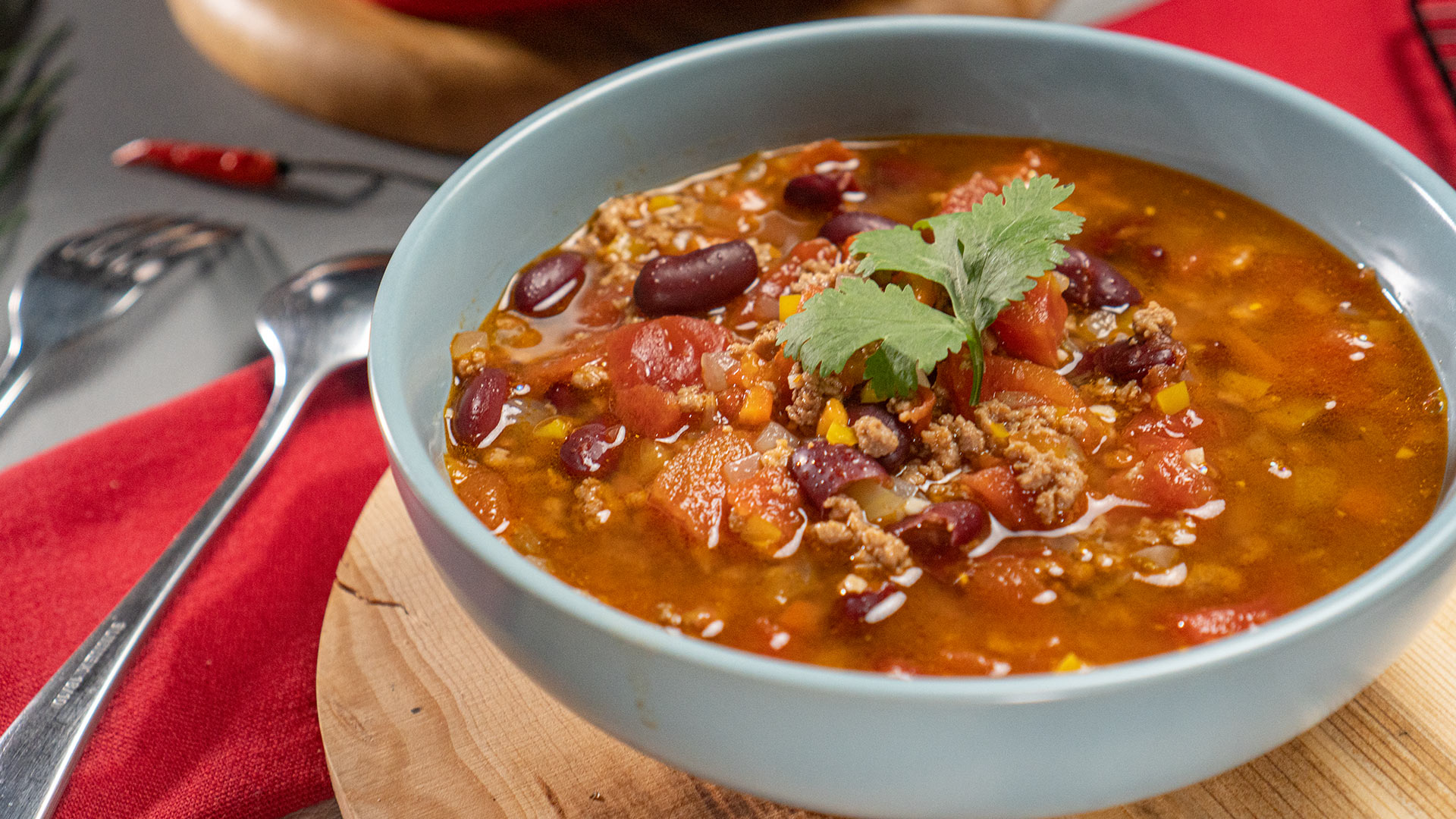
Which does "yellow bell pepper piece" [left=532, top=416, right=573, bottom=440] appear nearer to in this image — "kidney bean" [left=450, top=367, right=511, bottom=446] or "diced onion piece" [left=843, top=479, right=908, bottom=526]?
"kidney bean" [left=450, top=367, right=511, bottom=446]

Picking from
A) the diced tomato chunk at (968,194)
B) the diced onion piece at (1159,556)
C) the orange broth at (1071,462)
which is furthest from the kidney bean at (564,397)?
the diced onion piece at (1159,556)

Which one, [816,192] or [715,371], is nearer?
[715,371]

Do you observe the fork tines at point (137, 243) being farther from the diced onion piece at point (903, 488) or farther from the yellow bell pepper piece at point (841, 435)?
the diced onion piece at point (903, 488)

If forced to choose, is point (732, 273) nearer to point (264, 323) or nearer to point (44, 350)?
point (264, 323)

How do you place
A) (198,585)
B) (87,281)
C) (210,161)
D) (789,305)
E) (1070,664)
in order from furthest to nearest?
(210,161), (87,281), (198,585), (789,305), (1070,664)

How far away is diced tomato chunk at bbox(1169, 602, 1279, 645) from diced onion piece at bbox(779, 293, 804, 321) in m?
0.93

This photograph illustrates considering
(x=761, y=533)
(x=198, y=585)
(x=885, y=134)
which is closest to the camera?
(x=761, y=533)

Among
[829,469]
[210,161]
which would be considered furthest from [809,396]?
[210,161]

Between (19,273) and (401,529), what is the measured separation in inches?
110

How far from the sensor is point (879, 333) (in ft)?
6.93

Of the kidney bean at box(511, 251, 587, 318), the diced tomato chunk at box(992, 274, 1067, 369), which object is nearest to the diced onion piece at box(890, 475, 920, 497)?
the diced tomato chunk at box(992, 274, 1067, 369)

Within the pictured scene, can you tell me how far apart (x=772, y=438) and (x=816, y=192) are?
81 centimetres

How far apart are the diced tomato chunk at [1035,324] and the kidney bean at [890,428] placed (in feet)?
0.99

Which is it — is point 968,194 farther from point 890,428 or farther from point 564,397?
point 564,397
